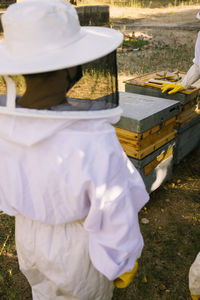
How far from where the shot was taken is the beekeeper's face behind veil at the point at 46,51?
92 centimetres

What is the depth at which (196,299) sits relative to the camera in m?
1.83

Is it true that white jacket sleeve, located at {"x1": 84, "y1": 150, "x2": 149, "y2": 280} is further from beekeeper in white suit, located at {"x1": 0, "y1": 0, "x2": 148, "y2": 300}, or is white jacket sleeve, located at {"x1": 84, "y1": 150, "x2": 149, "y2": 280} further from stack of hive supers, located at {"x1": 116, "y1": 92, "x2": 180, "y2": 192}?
stack of hive supers, located at {"x1": 116, "y1": 92, "x2": 180, "y2": 192}

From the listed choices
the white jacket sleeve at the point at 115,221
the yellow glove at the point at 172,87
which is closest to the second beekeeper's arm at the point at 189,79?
the yellow glove at the point at 172,87

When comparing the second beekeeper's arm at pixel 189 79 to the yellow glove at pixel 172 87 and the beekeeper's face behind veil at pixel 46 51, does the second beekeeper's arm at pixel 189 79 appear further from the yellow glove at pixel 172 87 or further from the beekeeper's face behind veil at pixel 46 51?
the beekeeper's face behind veil at pixel 46 51

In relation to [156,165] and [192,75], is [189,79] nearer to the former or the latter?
[192,75]

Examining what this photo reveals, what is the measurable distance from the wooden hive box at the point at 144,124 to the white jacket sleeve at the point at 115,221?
1510 millimetres

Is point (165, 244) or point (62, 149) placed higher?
point (62, 149)

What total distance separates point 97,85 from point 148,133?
1602 millimetres

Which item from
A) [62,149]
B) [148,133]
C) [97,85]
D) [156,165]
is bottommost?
[156,165]

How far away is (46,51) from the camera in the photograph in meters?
0.95

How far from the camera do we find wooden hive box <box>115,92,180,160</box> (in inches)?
106

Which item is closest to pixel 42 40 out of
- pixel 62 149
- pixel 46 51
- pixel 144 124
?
pixel 46 51

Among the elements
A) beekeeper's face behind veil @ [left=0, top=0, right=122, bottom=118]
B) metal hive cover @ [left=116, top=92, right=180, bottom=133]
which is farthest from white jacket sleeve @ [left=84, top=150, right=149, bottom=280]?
metal hive cover @ [left=116, top=92, right=180, bottom=133]

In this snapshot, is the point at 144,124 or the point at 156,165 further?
the point at 156,165
